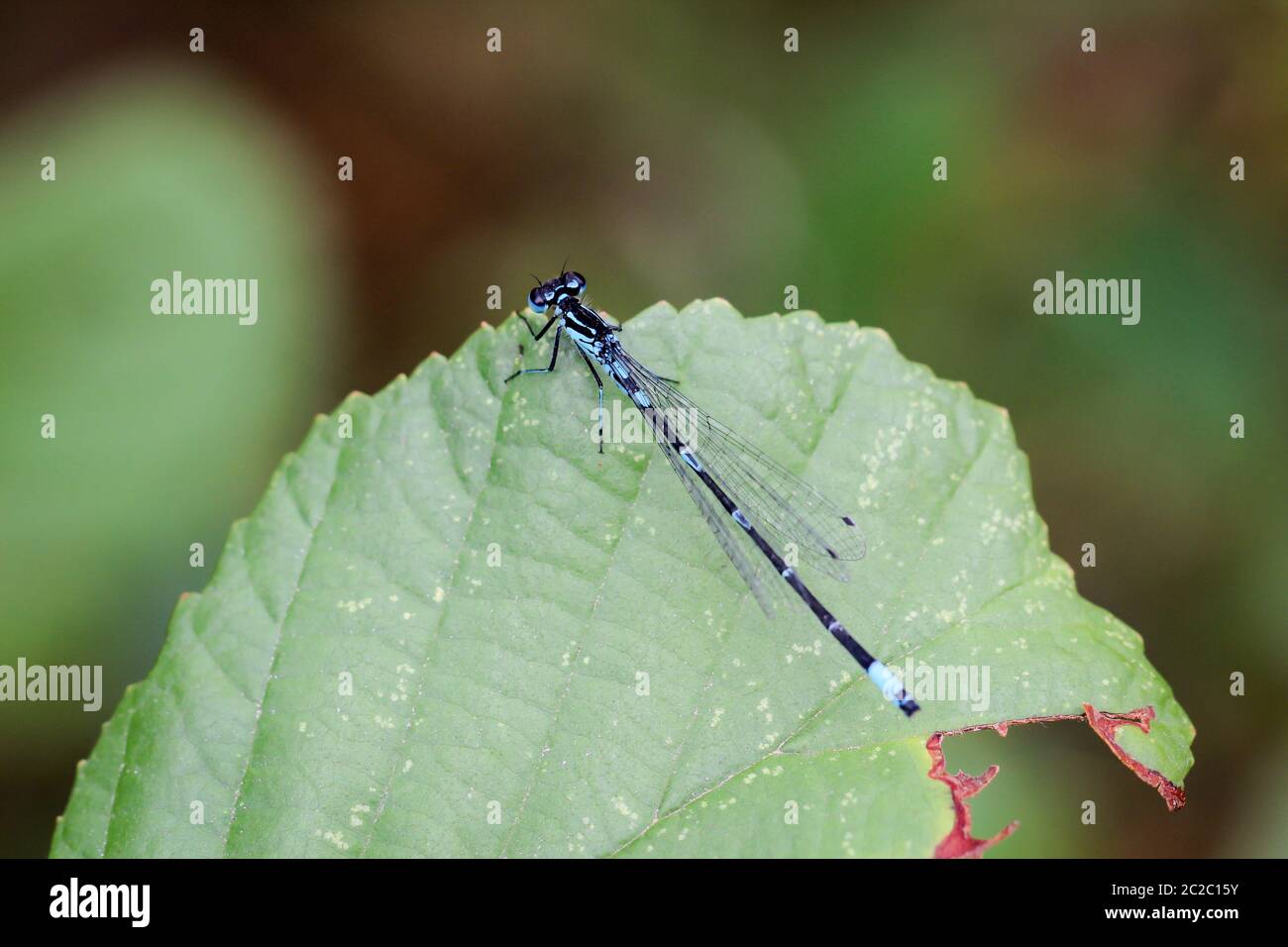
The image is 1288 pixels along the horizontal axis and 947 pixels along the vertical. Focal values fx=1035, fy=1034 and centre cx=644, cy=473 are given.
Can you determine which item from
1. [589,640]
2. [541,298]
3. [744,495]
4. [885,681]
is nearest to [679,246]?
[541,298]

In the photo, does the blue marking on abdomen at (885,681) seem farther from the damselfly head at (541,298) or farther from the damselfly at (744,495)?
the damselfly head at (541,298)

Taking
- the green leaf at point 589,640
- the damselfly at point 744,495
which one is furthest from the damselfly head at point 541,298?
the green leaf at point 589,640

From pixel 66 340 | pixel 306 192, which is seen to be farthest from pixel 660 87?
pixel 66 340

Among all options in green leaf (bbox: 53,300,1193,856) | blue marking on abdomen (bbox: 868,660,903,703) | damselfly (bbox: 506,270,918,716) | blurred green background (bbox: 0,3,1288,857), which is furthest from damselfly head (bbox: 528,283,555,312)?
blue marking on abdomen (bbox: 868,660,903,703)

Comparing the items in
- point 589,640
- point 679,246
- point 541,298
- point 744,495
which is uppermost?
point 679,246

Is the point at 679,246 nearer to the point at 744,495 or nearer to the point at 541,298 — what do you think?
the point at 541,298

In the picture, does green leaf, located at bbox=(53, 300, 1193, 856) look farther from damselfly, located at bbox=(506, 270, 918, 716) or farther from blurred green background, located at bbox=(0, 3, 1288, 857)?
blurred green background, located at bbox=(0, 3, 1288, 857)

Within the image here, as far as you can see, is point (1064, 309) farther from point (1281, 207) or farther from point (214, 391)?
point (214, 391)
